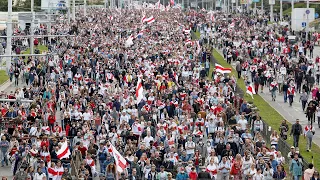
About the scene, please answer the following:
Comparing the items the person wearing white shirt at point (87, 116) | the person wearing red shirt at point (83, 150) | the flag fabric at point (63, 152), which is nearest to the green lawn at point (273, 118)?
the person wearing white shirt at point (87, 116)

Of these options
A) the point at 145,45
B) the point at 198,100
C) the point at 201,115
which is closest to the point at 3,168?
the point at 201,115

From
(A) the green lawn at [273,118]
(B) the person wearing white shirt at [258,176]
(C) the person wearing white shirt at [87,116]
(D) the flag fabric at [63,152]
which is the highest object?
(C) the person wearing white shirt at [87,116]

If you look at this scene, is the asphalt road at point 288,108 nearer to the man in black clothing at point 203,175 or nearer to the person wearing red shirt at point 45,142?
the person wearing red shirt at point 45,142

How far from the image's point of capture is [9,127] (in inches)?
1246

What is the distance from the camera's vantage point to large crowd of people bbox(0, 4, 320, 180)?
2534 centimetres

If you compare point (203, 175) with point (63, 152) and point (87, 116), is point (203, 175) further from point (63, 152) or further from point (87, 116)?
point (87, 116)

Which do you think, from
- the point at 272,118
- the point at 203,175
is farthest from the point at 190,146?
the point at 272,118

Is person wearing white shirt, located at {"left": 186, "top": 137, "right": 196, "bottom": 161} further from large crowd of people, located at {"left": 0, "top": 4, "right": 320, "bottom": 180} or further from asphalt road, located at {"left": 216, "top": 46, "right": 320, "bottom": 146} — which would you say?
asphalt road, located at {"left": 216, "top": 46, "right": 320, "bottom": 146}

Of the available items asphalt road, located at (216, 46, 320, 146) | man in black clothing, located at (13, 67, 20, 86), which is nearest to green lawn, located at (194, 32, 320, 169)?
asphalt road, located at (216, 46, 320, 146)

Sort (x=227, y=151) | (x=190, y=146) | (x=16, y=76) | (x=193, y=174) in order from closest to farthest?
(x=193, y=174)
(x=227, y=151)
(x=190, y=146)
(x=16, y=76)

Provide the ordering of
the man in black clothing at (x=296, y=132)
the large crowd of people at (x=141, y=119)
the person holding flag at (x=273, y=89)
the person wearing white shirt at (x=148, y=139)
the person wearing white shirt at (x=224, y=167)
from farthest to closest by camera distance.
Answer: the person holding flag at (x=273, y=89) → the man in black clothing at (x=296, y=132) → the person wearing white shirt at (x=148, y=139) → the person wearing white shirt at (x=224, y=167) → the large crowd of people at (x=141, y=119)

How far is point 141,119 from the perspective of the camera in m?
31.0

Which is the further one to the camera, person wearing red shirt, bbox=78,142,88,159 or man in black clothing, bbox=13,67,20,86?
man in black clothing, bbox=13,67,20,86

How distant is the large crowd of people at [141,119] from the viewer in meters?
25.3
